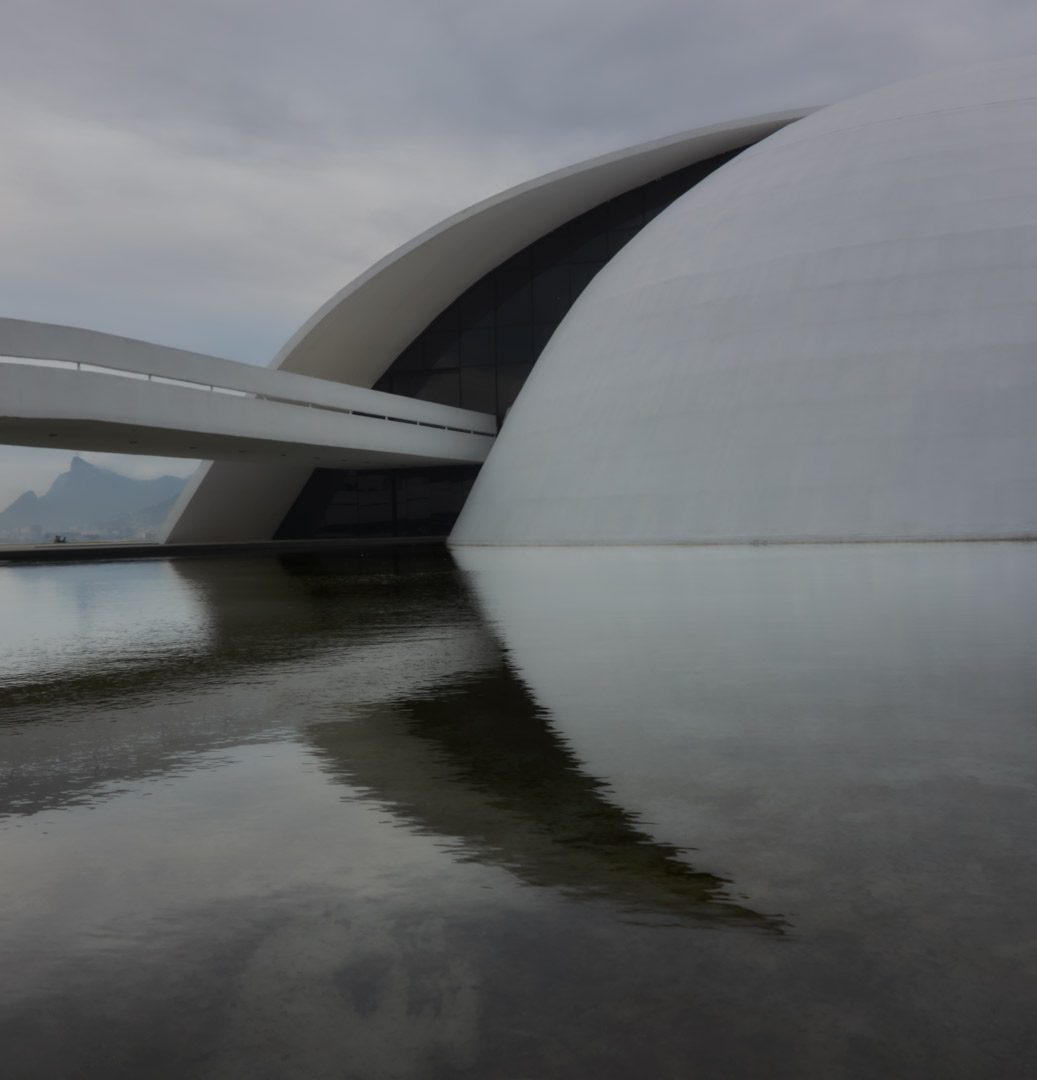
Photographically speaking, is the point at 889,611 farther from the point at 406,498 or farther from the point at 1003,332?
the point at 406,498

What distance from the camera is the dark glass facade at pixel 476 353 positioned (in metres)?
34.5

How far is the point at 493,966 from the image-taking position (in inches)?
70.4

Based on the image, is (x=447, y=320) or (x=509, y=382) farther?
(x=447, y=320)

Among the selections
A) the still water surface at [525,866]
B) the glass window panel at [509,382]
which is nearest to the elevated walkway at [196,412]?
the glass window panel at [509,382]

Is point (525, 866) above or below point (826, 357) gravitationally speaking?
below

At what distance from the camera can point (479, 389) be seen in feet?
117

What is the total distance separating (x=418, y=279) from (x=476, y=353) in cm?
340

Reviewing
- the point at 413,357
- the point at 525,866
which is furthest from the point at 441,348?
the point at 525,866

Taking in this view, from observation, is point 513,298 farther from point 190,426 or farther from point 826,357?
point 826,357

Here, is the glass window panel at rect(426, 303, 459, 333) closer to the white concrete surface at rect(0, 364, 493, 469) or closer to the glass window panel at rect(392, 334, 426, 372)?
the glass window panel at rect(392, 334, 426, 372)

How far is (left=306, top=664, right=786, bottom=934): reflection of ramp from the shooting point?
2.15 metres

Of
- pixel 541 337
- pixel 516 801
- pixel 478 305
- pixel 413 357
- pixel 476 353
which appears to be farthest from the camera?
pixel 413 357

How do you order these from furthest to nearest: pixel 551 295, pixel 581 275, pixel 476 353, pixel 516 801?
pixel 476 353
pixel 551 295
pixel 581 275
pixel 516 801

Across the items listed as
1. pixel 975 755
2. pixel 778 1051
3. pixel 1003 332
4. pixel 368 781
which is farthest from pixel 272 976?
pixel 1003 332
